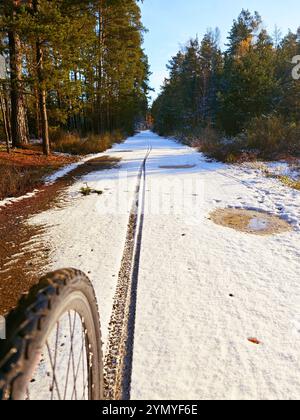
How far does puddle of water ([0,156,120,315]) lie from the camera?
3.26 meters

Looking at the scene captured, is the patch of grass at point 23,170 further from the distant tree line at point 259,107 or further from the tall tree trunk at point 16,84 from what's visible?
the distant tree line at point 259,107

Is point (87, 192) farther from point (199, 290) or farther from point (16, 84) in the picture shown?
point (16, 84)

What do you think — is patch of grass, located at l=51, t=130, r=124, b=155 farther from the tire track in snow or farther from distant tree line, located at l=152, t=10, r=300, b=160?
the tire track in snow

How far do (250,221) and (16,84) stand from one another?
37.4 ft

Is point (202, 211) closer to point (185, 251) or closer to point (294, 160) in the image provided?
point (185, 251)

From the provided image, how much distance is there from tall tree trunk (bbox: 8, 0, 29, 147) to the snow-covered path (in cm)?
851

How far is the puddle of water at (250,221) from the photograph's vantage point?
4.89m

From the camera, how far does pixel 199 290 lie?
10.4 feet

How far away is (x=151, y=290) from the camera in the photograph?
10.4 feet

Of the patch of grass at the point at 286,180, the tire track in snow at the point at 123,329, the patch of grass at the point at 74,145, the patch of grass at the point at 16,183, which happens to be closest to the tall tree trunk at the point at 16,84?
the patch of grass at the point at 74,145

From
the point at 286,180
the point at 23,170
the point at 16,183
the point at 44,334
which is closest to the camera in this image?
the point at 44,334

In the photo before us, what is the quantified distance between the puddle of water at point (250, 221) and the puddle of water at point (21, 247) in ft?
9.59

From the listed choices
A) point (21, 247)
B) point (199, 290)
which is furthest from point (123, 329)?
point (21, 247)

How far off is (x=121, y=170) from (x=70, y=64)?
5508 mm
